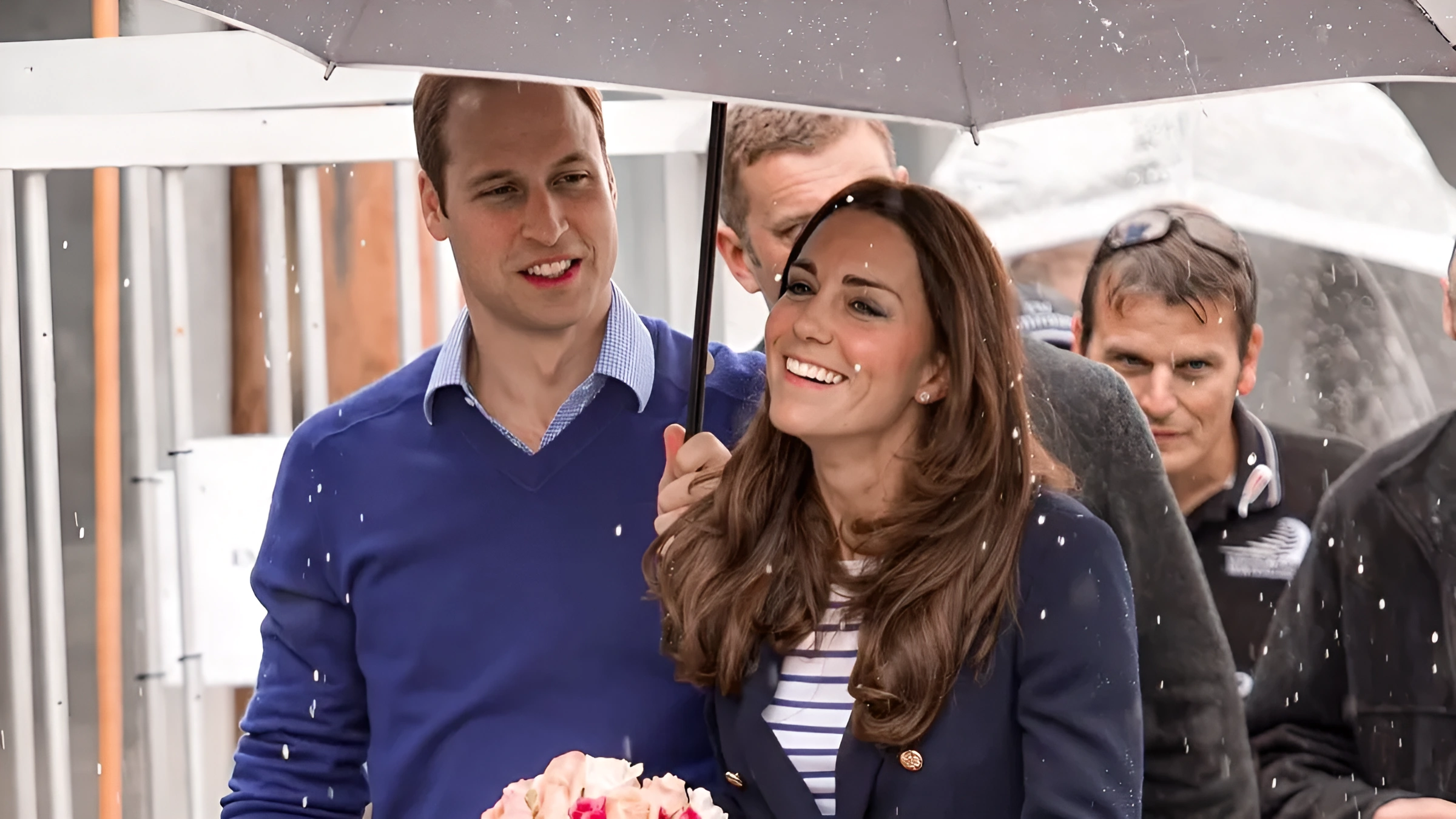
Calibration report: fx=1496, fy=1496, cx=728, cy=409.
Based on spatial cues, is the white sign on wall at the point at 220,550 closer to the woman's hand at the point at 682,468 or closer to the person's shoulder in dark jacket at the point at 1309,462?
the woman's hand at the point at 682,468

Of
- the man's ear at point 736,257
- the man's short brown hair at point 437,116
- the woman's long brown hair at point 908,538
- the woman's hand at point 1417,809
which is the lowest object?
the woman's hand at point 1417,809

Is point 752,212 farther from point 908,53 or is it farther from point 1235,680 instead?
point 908,53

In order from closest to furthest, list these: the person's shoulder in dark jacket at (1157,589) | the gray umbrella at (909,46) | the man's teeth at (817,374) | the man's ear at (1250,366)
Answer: the gray umbrella at (909,46), the man's teeth at (817,374), the person's shoulder in dark jacket at (1157,589), the man's ear at (1250,366)

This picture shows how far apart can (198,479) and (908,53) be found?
2.34 m

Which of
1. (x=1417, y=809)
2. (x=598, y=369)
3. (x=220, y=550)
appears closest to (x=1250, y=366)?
(x=1417, y=809)

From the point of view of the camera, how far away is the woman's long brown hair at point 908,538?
68.5 inches

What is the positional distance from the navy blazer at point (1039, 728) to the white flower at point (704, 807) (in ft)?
0.57

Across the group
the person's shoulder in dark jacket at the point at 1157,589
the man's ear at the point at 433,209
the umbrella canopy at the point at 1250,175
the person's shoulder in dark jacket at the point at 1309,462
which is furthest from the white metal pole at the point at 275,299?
the person's shoulder in dark jacket at the point at 1309,462

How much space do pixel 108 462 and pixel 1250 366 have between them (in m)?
2.38

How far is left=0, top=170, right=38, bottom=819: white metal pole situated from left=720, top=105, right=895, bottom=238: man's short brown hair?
1.54m

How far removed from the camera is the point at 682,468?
6.23 feet

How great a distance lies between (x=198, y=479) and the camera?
3258 millimetres

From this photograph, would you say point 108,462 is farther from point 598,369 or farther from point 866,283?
point 866,283

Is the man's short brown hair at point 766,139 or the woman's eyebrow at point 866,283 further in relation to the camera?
the man's short brown hair at point 766,139
